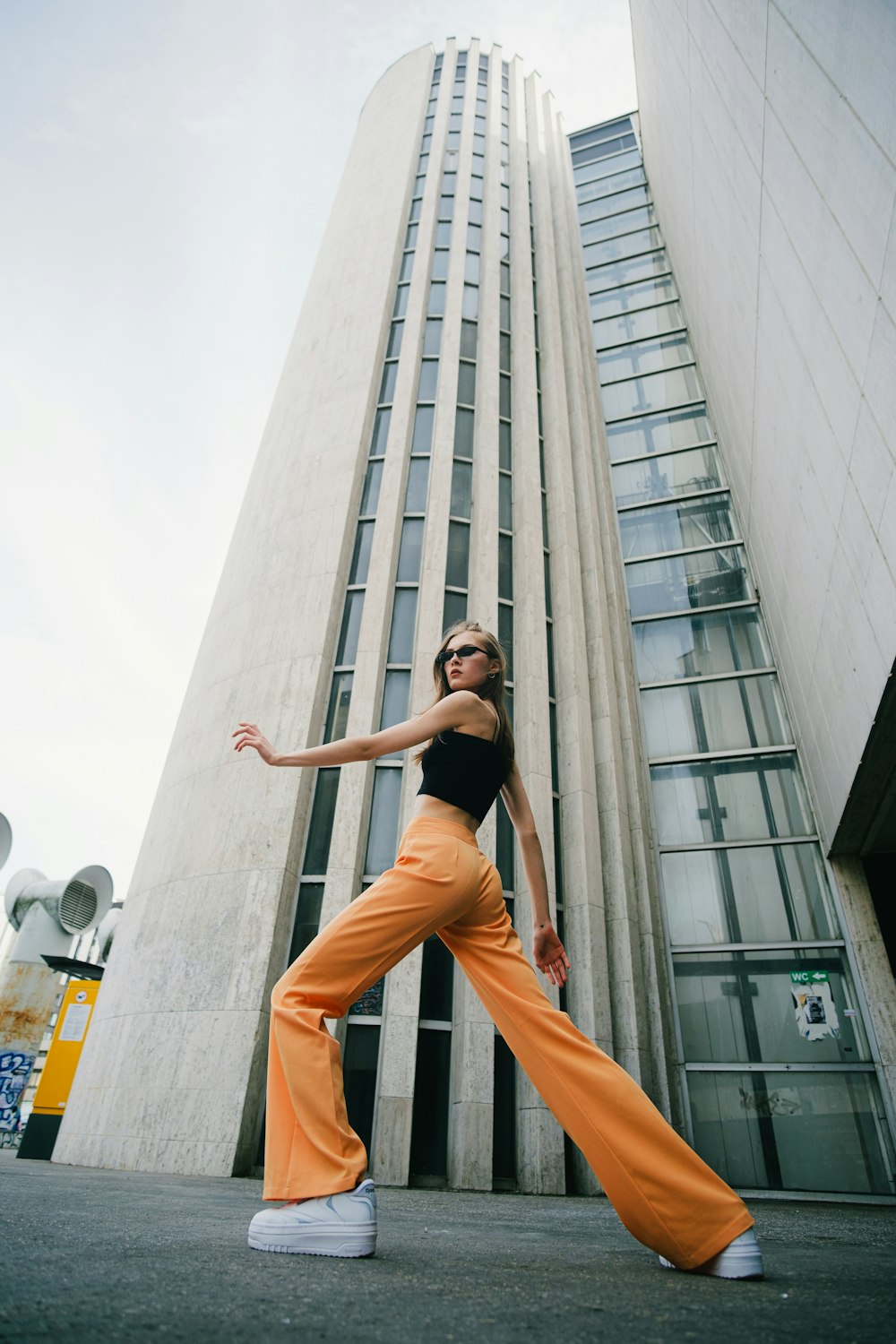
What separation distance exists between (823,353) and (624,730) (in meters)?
6.62

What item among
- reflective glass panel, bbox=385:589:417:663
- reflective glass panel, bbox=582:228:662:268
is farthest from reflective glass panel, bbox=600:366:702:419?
reflective glass panel, bbox=385:589:417:663

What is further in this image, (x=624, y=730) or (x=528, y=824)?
(x=624, y=730)

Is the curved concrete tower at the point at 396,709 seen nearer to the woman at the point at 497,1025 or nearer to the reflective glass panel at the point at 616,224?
the reflective glass panel at the point at 616,224

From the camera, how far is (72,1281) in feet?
4.42

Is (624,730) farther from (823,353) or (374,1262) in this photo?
(374,1262)

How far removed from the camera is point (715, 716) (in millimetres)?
11594

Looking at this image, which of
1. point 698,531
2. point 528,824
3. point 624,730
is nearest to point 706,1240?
point 528,824

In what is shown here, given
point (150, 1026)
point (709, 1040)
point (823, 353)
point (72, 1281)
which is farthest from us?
point (709, 1040)

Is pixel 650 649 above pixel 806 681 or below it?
above

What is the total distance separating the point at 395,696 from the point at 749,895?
591cm

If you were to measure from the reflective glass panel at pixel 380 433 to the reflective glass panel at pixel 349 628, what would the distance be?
10.2 feet

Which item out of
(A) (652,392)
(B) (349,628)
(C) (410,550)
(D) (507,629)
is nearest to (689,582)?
(D) (507,629)

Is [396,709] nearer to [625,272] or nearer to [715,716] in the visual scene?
[715,716]

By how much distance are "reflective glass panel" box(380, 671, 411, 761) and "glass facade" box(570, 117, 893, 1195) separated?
14.5 ft
